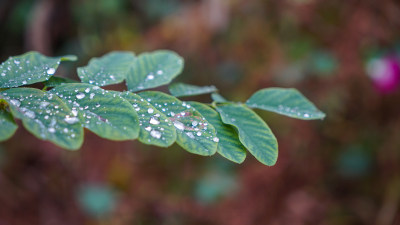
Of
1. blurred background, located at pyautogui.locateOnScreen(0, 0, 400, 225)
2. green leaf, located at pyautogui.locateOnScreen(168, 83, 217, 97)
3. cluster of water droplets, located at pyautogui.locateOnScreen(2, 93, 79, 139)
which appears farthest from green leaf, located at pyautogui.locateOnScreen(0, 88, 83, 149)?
blurred background, located at pyautogui.locateOnScreen(0, 0, 400, 225)

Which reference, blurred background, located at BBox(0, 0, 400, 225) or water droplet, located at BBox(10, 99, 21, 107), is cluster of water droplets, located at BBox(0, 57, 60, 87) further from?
blurred background, located at BBox(0, 0, 400, 225)

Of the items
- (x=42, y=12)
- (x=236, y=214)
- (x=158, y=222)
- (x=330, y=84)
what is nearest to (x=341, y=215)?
(x=236, y=214)

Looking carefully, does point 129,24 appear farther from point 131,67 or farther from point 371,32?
point 131,67

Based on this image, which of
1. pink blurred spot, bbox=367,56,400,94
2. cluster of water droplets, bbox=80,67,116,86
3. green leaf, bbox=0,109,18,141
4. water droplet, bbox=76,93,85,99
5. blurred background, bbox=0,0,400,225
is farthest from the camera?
blurred background, bbox=0,0,400,225

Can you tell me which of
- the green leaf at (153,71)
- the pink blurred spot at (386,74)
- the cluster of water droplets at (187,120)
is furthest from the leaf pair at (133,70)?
the pink blurred spot at (386,74)

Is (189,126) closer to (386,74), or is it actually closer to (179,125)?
(179,125)
